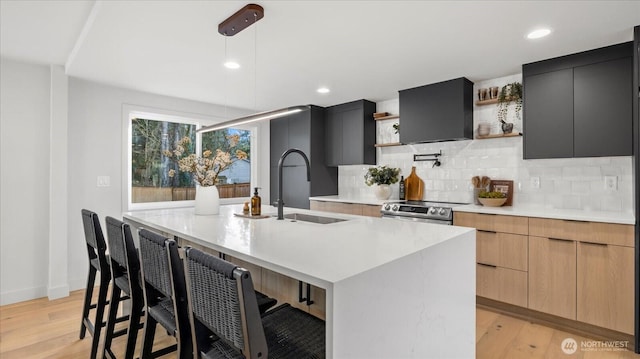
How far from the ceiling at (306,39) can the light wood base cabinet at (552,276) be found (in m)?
1.60

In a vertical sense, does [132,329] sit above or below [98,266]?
below

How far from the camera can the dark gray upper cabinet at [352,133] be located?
4.42 meters

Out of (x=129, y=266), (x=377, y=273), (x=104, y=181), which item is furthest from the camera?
(x=104, y=181)

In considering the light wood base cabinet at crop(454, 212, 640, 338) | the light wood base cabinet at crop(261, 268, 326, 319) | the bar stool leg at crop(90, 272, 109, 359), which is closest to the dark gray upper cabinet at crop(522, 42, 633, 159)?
the light wood base cabinet at crop(454, 212, 640, 338)

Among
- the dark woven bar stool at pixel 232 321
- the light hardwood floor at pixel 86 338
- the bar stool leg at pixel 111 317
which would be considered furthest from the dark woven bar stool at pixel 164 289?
the light hardwood floor at pixel 86 338

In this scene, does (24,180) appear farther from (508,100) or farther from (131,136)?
(508,100)

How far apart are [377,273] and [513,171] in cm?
289

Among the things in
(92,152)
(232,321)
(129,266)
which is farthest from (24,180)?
(232,321)

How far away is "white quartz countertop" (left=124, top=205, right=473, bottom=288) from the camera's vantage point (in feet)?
3.66

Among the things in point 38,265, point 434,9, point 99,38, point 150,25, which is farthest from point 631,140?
point 38,265

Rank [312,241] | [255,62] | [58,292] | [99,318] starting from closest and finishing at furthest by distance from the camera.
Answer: [312,241], [99,318], [255,62], [58,292]

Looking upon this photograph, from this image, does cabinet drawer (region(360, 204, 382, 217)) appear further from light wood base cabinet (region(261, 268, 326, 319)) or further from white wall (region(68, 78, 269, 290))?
white wall (region(68, 78, 269, 290))

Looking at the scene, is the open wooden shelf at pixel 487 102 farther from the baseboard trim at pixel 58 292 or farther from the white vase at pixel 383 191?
the baseboard trim at pixel 58 292

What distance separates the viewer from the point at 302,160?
4949 mm
